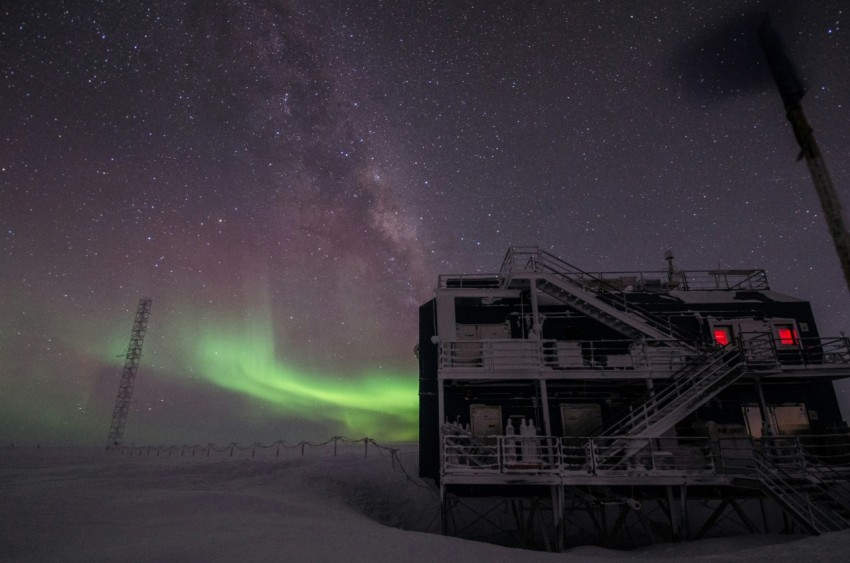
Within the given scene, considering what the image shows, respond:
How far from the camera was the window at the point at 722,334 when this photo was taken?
81.4 ft

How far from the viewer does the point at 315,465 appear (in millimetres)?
31094

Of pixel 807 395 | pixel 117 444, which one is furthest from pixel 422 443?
pixel 117 444

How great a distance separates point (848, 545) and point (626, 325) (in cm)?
1381

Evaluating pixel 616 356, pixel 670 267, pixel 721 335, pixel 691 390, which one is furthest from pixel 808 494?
pixel 670 267

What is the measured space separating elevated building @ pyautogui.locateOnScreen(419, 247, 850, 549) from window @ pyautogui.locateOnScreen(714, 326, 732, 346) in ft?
0.30

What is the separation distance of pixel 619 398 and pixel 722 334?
6.78 meters

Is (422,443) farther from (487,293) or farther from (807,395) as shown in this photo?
(807,395)

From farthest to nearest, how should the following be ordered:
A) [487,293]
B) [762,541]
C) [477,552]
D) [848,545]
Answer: [487,293], [762,541], [477,552], [848,545]

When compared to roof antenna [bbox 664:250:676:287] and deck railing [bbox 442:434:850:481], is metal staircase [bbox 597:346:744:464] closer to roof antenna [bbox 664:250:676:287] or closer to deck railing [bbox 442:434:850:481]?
deck railing [bbox 442:434:850:481]

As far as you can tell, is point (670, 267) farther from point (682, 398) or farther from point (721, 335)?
point (682, 398)

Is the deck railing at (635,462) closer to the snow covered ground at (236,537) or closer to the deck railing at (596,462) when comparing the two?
the deck railing at (596,462)

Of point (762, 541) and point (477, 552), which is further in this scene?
point (762, 541)

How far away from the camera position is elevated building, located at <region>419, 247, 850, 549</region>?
1772cm

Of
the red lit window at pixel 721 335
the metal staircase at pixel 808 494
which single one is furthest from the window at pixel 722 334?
the metal staircase at pixel 808 494
